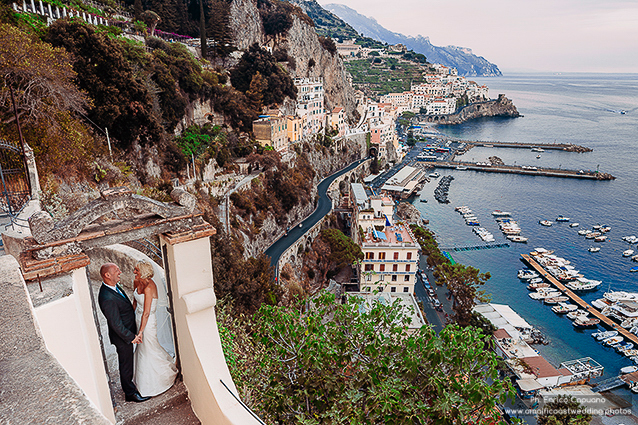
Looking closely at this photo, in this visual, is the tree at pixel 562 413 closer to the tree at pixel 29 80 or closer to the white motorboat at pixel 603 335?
the white motorboat at pixel 603 335

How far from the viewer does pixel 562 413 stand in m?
14.5

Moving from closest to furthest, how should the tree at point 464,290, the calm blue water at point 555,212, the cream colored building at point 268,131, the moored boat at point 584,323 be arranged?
the tree at point 464,290 → the moored boat at point 584,323 → the calm blue water at point 555,212 → the cream colored building at point 268,131

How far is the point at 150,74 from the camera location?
20.3 m

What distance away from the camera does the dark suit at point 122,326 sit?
3074mm

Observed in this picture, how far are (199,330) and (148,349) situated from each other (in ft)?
1.71

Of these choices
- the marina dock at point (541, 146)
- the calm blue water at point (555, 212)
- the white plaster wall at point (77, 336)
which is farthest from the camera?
the marina dock at point (541, 146)

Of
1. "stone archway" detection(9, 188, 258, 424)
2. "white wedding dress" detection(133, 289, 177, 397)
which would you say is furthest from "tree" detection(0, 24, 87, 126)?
"white wedding dress" detection(133, 289, 177, 397)

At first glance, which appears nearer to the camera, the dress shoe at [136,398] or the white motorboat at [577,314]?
the dress shoe at [136,398]

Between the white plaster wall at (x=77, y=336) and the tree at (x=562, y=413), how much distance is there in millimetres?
16485

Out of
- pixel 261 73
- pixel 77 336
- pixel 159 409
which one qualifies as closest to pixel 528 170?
pixel 261 73

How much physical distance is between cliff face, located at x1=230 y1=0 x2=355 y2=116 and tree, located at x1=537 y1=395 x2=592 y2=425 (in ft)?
132

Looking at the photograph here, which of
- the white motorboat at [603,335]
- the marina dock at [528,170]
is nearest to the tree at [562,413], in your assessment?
the white motorboat at [603,335]

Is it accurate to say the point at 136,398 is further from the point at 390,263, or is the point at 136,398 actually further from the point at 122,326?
the point at 390,263

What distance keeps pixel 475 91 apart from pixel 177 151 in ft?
371
